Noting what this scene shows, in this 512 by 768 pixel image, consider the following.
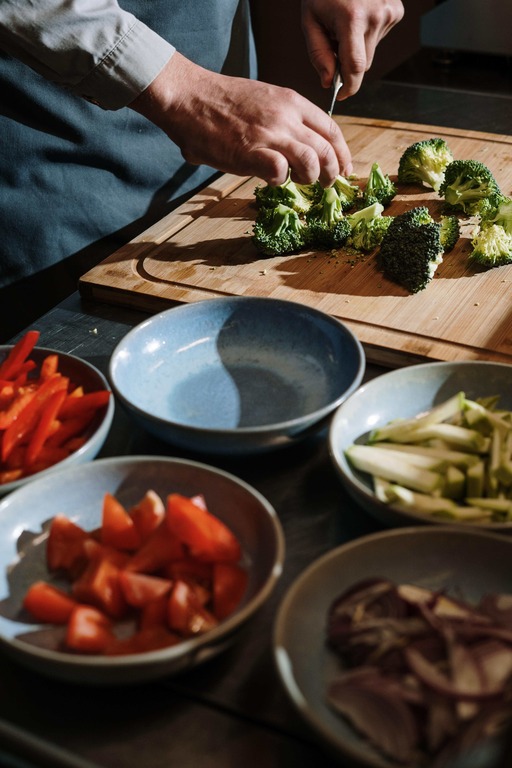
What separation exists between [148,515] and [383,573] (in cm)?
35

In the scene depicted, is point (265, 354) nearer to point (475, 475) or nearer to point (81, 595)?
point (475, 475)

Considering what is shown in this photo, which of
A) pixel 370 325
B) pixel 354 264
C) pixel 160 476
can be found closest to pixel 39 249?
pixel 354 264

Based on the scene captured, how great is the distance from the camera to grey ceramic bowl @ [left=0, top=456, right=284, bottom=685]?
3.39 ft

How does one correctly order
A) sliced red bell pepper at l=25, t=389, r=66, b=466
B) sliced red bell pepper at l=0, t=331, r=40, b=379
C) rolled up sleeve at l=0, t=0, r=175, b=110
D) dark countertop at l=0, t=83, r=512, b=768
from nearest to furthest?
dark countertop at l=0, t=83, r=512, b=768
sliced red bell pepper at l=25, t=389, r=66, b=466
sliced red bell pepper at l=0, t=331, r=40, b=379
rolled up sleeve at l=0, t=0, r=175, b=110

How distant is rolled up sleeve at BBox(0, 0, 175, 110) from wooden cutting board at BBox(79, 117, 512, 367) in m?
0.42

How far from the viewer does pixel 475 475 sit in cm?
129

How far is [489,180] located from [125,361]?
120 cm

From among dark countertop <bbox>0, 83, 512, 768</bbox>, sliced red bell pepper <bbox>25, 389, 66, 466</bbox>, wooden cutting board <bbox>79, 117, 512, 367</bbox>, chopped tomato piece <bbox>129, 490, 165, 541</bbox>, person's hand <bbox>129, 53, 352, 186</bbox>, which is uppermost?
person's hand <bbox>129, 53, 352, 186</bbox>

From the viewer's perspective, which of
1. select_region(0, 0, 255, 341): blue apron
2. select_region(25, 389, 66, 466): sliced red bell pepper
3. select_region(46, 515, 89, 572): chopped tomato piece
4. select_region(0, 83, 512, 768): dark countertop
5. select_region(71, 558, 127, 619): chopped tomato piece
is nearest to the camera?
select_region(0, 83, 512, 768): dark countertop

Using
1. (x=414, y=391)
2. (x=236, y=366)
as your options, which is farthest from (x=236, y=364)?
(x=414, y=391)

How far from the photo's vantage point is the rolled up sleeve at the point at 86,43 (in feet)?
6.31

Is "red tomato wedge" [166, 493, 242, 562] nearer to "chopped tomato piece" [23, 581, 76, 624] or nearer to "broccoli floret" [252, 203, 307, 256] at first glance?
"chopped tomato piece" [23, 581, 76, 624]

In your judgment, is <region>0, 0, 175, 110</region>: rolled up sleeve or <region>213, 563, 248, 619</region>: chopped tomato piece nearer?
<region>213, 563, 248, 619</region>: chopped tomato piece

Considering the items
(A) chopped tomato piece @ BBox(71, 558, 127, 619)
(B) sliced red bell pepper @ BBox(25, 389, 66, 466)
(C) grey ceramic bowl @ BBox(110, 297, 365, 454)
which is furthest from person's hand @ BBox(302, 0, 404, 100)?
(A) chopped tomato piece @ BBox(71, 558, 127, 619)
